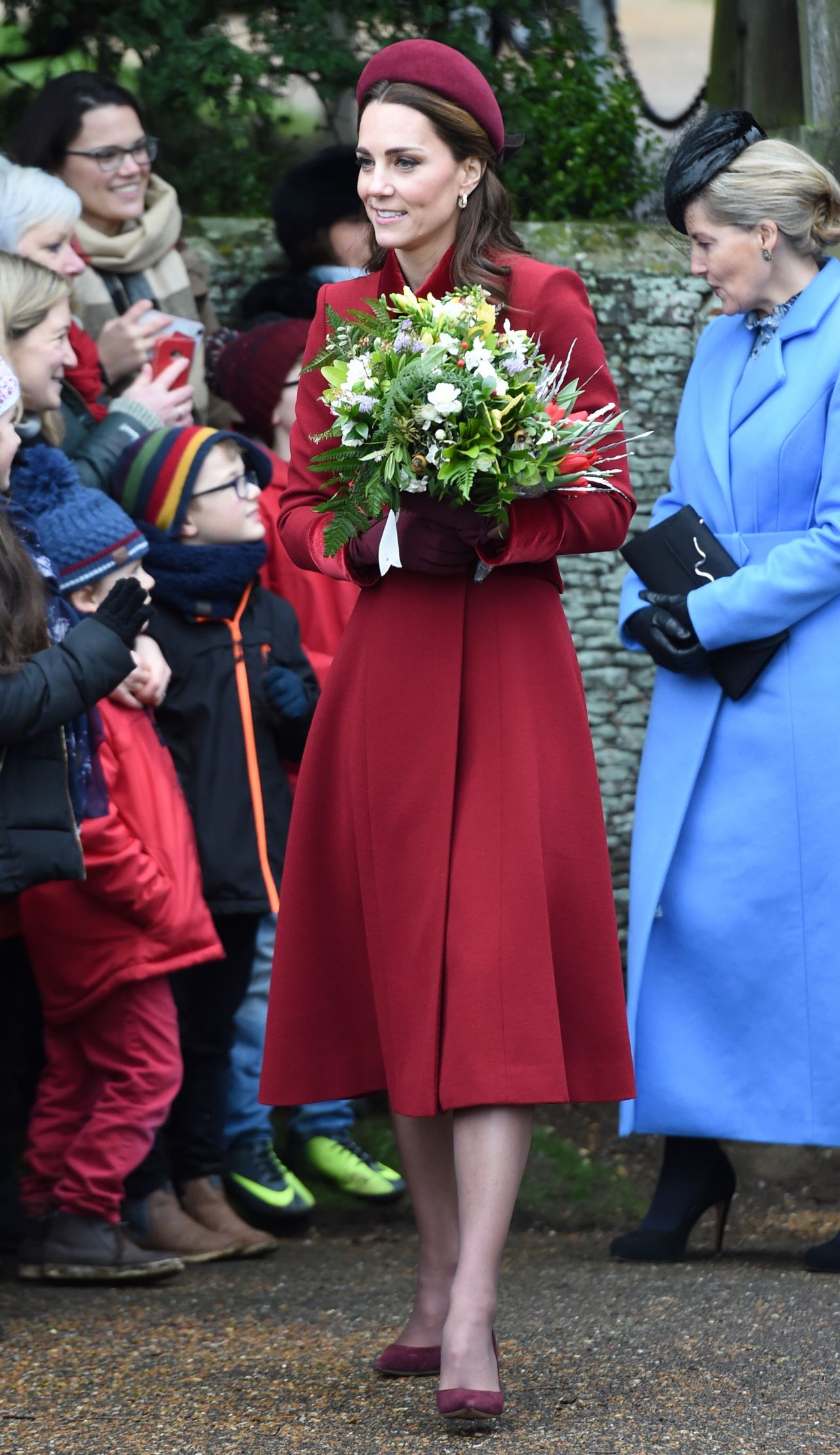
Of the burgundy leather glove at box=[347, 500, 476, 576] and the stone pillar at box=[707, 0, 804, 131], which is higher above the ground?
the stone pillar at box=[707, 0, 804, 131]

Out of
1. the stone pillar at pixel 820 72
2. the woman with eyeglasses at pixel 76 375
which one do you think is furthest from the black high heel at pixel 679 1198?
the stone pillar at pixel 820 72

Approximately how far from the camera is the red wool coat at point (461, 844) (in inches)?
123

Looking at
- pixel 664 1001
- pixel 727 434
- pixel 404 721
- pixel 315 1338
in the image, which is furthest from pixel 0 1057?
pixel 727 434

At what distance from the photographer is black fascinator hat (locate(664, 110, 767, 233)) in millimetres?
4203

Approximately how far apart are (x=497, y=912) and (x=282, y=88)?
4045 millimetres

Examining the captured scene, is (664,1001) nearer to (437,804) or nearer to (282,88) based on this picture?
(437,804)

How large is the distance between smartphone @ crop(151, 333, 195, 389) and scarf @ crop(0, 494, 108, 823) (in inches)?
43.9

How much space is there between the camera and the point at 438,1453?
9.37 feet

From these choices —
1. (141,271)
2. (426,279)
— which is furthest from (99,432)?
(426,279)

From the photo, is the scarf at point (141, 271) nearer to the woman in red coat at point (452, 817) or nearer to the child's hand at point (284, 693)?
the child's hand at point (284, 693)

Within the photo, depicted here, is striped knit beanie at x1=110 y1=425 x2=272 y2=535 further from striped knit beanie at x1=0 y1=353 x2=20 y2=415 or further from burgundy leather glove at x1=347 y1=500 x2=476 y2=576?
burgundy leather glove at x1=347 y1=500 x2=476 y2=576

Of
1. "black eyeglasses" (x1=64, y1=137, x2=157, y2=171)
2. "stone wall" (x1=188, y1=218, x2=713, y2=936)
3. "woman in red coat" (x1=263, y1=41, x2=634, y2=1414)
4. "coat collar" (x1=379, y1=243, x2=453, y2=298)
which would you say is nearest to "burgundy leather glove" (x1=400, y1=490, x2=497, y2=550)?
"woman in red coat" (x1=263, y1=41, x2=634, y2=1414)

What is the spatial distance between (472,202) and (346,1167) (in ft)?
8.65

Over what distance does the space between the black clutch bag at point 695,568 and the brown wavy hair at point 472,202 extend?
1.12 meters
